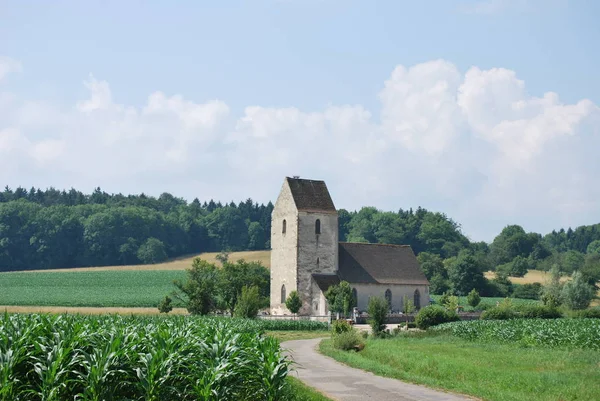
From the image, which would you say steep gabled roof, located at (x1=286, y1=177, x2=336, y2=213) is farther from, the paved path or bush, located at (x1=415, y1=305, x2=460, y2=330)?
the paved path

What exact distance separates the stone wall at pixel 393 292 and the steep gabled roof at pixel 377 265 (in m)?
0.39

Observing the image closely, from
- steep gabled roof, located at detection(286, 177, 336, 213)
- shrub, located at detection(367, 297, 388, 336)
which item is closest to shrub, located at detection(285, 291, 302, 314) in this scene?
steep gabled roof, located at detection(286, 177, 336, 213)

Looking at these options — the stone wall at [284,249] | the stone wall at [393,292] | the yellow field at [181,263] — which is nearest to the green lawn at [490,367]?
the stone wall at [284,249]

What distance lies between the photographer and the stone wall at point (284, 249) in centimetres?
7025

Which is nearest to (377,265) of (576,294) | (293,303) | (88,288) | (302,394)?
(293,303)

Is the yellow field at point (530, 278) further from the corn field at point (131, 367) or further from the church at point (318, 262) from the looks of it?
the corn field at point (131, 367)

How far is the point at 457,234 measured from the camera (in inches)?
5723

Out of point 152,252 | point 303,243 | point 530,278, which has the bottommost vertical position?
point 303,243

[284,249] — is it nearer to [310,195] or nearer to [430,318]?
[310,195]

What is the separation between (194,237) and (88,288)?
6062cm

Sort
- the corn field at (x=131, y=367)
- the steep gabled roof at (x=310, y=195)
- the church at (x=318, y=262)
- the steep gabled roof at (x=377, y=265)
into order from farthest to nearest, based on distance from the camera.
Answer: the steep gabled roof at (x=377, y=265), the steep gabled roof at (x=310, y=195), the church at (x=318, y=262), the corn field at (x=131, y=367)

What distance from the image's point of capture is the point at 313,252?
2773 inches

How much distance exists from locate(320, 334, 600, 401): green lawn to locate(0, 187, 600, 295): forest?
71056 mm

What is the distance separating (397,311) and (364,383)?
160 feet
